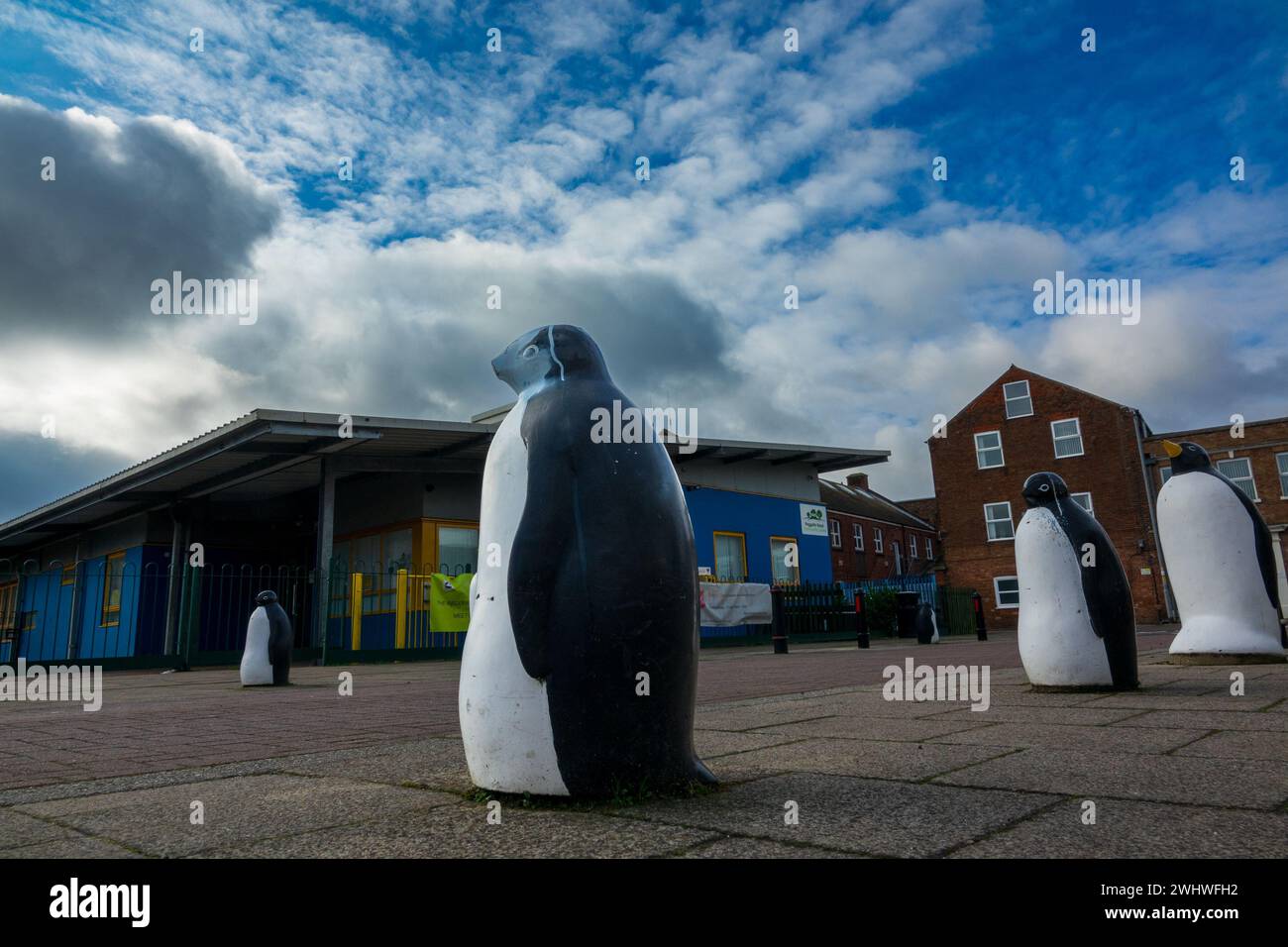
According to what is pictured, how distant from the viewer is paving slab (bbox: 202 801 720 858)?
6.37ft

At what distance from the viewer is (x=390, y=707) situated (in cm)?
656

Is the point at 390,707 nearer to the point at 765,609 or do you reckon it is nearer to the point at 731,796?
the point at 731,796

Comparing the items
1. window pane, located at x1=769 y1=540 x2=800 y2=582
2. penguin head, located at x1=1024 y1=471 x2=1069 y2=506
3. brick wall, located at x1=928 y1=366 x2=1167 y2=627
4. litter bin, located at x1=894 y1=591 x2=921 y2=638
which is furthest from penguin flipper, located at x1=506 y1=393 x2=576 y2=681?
brick wall, located at x1=928 y1=366 x2=1167 y2=627

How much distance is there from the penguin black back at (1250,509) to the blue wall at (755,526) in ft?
48.4

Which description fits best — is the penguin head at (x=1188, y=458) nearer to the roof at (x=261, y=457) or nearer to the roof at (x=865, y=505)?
the roof at (x=261, y=457)

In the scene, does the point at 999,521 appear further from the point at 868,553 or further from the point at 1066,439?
the point at 868,553

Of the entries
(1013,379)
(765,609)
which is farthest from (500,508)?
(1013,379)

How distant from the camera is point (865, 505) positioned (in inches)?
1565

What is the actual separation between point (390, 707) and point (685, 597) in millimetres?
4584

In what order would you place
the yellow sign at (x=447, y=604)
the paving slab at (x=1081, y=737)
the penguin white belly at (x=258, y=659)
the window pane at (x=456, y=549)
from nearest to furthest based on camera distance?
the paving slab at (x=1081, y=737), the penguin white belly at (x=258, y=659), the yellow sign at (x=447, y=604), the window pane at (x=456, y=549)

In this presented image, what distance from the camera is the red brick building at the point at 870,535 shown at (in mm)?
35812

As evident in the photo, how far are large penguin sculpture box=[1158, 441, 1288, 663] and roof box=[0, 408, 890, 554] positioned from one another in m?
11.8

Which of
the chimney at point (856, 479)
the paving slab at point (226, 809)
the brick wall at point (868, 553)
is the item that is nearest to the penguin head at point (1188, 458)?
the paving slab at point (226, 809)
